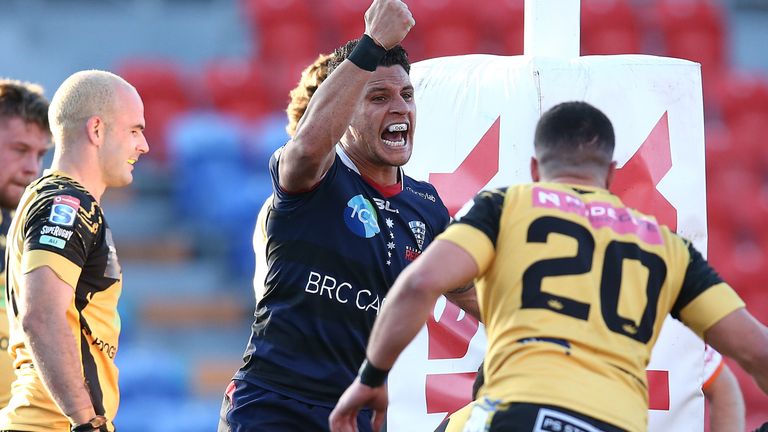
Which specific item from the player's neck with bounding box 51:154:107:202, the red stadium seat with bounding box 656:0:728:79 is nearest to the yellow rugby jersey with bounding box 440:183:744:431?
the player's neck with bounding box 51:154:107:202

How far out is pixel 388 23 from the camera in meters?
3.65

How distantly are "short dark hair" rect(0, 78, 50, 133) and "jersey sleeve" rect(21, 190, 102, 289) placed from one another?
1.36 meters

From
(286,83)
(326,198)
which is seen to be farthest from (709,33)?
(326,198)

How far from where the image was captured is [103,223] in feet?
13.0

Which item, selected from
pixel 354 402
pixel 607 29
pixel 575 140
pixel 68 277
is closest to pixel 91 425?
A: pixel 68 277

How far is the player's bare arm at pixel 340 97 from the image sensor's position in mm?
3650

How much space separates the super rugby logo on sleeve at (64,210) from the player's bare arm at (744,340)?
6.75ft

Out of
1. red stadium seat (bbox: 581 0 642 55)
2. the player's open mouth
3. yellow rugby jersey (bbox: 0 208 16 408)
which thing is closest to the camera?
the player's open mouth

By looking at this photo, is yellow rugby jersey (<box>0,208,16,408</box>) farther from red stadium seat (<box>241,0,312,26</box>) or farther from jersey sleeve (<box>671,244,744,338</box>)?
red stadium seat (<box>241,0,312,26</box>)

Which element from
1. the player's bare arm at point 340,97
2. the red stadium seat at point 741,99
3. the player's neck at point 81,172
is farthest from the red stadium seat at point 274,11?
the player's bare arm at point 340,97

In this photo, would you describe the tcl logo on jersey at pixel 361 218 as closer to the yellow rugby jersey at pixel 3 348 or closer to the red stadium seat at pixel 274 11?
the yellow rugby jersey at pixel 3 348

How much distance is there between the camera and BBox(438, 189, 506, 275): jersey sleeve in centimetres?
302

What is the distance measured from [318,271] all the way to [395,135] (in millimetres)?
640

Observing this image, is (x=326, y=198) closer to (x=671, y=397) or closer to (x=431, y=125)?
(x=431, y=125)
